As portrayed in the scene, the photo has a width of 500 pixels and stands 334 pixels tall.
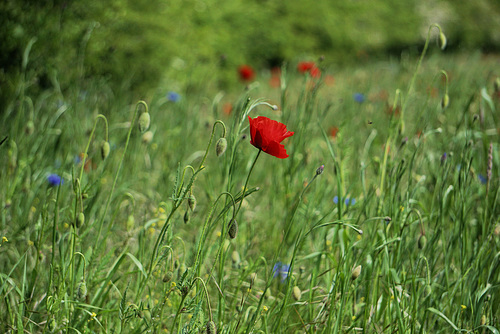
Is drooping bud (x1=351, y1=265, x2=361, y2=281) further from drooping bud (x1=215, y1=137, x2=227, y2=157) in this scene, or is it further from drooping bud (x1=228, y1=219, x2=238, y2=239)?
drooping bud (x1=215, y1=137, x2=227, y2=157)

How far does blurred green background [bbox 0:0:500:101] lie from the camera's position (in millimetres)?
2533

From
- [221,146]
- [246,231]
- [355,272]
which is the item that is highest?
[221,146]

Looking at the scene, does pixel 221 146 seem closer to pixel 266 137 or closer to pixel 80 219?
pixel 266 137

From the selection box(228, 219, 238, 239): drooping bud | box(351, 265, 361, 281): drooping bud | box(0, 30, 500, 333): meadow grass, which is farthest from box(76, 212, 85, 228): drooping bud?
box(351, 265, 361, 281): drooping bud

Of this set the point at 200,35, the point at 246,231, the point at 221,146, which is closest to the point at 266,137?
the point at 221,146

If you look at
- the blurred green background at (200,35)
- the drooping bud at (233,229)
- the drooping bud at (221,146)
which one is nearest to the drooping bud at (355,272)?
the drooping bud at (233,229)

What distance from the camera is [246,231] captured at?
176cm

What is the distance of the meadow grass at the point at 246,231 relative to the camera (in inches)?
42.0

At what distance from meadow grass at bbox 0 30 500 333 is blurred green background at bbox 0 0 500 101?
30 centimetres

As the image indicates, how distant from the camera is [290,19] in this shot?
608 cm

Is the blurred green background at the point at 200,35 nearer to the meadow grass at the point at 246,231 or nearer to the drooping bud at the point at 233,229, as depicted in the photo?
the meadow grass at the point at 246,231

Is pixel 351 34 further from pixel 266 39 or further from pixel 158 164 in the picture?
pixel 158 164

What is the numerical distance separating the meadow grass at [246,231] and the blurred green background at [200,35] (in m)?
0.30

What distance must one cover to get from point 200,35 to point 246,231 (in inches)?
119
